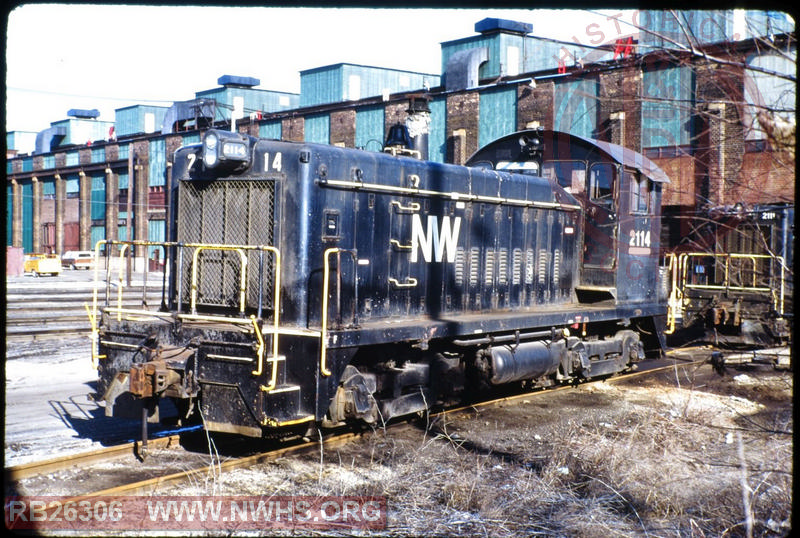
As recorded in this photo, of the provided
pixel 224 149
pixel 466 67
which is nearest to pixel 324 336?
pixel 224 149

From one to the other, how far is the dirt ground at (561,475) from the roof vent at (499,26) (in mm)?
24716

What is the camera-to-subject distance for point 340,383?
7051 mm

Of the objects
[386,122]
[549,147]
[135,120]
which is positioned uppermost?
[135,120]

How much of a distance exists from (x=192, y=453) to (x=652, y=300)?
780cm

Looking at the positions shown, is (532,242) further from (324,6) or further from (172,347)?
(324,6)

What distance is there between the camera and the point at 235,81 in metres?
44.2

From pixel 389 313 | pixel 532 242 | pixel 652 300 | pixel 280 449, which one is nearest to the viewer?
pixel 280 449

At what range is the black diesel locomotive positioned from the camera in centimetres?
661

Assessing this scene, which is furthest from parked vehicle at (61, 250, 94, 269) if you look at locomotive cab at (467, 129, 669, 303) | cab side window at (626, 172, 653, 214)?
cab side window at (626, 172, 653, 214)

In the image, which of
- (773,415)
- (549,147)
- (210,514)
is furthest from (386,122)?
(210,514)

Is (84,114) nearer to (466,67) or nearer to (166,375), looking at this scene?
(466,67)

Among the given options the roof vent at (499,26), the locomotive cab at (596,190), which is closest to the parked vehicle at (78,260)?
the roof vent at (499,26)

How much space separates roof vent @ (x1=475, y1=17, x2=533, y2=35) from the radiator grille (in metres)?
25.6

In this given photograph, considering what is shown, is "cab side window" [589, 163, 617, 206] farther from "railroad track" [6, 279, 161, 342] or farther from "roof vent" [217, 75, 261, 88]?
"roof vent" [217, 75, 261, 88]
